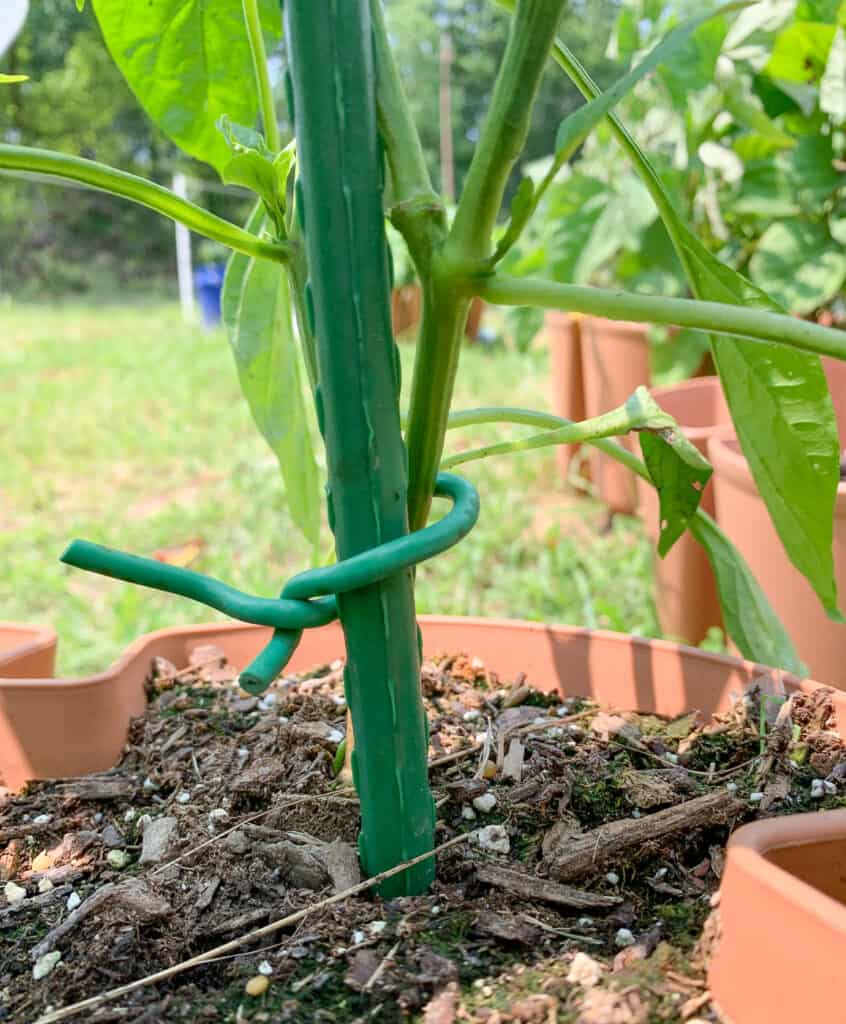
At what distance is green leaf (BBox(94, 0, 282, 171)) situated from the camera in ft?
2.09

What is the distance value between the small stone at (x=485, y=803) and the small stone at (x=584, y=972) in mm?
145

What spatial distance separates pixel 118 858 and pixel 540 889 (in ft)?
0.87

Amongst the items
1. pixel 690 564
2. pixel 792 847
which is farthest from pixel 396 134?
pixel 690 564

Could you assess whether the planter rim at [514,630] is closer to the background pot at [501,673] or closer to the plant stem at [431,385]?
the background pot at [501,673]

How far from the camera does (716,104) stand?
180 centimetres

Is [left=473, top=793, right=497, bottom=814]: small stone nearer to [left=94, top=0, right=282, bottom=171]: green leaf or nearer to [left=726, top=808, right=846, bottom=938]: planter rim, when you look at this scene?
[left=726, top=808, right=846, bottom=938]: planter rim

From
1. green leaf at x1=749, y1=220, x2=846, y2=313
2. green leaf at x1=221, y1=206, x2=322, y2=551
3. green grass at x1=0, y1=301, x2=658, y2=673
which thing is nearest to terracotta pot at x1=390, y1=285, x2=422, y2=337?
green grass at x1=0, y1=301, x2=658, y2=673

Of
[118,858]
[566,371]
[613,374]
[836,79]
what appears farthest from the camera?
[566,371]

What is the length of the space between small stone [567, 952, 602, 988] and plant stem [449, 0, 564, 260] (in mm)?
337

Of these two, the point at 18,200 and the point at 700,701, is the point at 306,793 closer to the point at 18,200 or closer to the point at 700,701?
the point at 700,701

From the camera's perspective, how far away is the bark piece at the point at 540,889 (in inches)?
22.0

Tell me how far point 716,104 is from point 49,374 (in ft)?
7.74

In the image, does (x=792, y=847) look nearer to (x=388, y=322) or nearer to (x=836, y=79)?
(x=388, y=322)

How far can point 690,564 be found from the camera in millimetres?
1286
